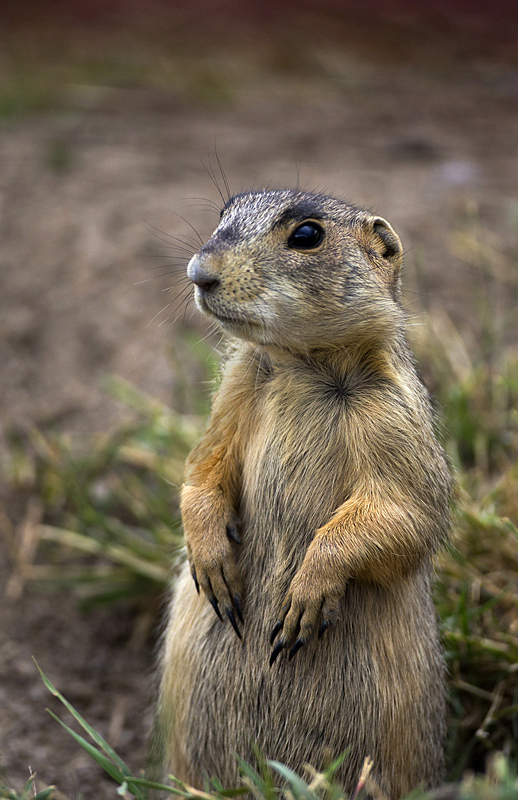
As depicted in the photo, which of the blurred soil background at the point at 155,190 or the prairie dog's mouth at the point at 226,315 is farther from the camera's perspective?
the blurred soil background at the point at 155,190

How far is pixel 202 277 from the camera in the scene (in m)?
2.72

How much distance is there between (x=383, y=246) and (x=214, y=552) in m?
1.34

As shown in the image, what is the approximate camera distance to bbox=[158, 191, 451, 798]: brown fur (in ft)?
9.15

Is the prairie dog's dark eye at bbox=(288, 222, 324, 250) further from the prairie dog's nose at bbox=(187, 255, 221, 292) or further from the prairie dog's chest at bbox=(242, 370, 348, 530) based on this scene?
the prairie dog's chest at bbox=(242, 370, 348, 530)

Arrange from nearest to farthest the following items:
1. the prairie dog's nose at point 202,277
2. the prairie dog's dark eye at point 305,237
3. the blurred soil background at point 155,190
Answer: the prairie dog's nose at point 202,277, the prairie dog's dark eye at point 305,237, the blurred soil background at point 155,190

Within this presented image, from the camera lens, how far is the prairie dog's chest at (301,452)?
2922mm

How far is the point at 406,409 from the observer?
2889 mm

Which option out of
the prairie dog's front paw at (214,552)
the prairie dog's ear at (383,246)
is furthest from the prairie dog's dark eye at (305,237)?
the prairie dog's front paw at (214,552)

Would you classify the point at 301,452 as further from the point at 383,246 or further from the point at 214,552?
the point at 383,246

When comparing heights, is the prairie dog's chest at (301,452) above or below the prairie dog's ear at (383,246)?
below

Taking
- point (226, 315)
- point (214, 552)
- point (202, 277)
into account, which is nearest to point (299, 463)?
point (214, 552)

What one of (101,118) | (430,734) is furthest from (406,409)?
(101,118)

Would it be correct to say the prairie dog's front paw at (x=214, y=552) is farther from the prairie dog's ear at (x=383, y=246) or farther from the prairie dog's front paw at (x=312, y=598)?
the prairie dog's ear at (x=383, y=246)

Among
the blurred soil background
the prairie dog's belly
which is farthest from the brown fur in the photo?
the blurred soil background
